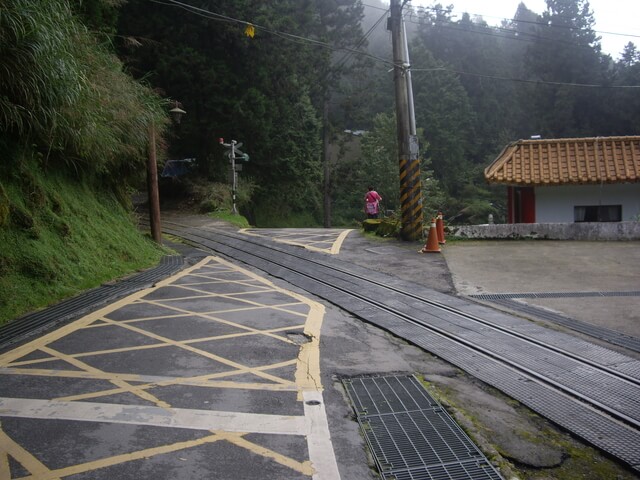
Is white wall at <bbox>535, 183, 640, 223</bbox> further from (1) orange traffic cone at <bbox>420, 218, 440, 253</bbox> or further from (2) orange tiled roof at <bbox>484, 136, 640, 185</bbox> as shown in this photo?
(1) orange traffic cone at <bbox>420, 218, 440, 253</bbox>

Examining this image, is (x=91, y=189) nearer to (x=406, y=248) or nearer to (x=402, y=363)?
(x=406, y=248)

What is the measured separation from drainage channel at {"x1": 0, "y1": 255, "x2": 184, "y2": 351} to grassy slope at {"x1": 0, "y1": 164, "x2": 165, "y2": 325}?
19 centimetres

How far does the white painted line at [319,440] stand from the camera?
324 cm

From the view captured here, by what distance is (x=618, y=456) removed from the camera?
3.48 m

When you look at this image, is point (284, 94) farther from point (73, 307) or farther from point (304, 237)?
point (73, 307)

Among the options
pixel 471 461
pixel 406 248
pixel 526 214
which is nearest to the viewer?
pixel 471 461

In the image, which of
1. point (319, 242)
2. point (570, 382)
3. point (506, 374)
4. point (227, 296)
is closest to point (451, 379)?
point (506, 374)

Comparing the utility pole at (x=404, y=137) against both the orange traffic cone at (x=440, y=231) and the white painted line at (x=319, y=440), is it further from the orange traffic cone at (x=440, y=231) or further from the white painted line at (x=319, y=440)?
the white painted line at (x=319, y=440)

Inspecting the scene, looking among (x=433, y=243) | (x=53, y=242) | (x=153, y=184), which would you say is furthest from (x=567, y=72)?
(x=53, y=242)

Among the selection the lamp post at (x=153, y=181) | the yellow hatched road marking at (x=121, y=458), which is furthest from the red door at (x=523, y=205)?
the yellow hatched road marking at (x=121, y=458)

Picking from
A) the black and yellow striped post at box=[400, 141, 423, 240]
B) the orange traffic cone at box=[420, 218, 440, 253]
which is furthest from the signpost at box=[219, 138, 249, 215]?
the orange traffic cone at box=[420, 218, 440, 253]

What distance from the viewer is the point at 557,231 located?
45.1ft

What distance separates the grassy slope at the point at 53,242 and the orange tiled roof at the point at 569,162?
10.7 metres

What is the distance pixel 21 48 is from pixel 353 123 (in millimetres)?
35973
